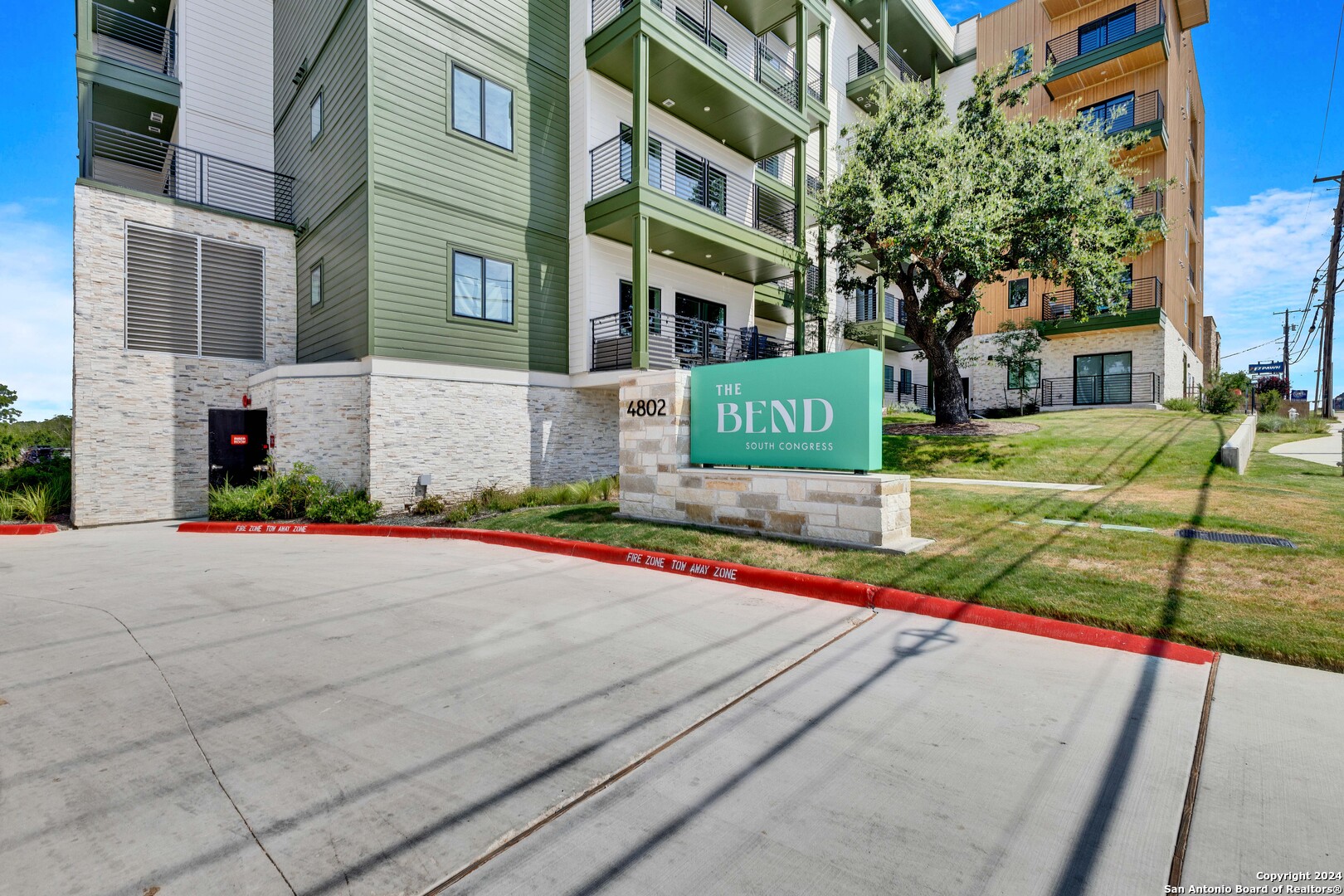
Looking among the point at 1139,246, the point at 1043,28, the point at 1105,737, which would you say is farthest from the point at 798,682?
the point at 1043,28

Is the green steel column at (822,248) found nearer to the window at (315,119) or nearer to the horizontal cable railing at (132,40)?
the window at (315,119)

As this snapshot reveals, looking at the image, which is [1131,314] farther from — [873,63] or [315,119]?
[315,119]

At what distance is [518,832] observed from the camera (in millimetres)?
2654

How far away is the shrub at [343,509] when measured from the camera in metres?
11.8

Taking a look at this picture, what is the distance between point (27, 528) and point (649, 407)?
12660mm

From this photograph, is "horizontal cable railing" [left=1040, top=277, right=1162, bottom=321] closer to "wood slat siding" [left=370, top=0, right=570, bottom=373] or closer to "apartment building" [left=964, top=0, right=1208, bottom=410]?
"apartment building" [left=964, top=0, right=1208, bottom=410]

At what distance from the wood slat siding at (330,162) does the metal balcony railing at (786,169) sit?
12.9 meters

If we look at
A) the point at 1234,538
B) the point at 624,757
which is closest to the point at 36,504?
the point at 624,757

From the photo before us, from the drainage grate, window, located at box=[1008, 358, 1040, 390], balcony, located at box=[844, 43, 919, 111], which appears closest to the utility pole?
window, located at box=[1008, 358, 1040, 390]

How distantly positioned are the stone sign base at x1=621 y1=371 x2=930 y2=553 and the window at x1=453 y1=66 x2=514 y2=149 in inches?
324

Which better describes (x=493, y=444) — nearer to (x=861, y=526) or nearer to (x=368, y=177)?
(x=368, y=177)

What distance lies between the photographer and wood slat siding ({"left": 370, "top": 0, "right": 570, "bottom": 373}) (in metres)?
12.6

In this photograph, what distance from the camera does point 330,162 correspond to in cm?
1392

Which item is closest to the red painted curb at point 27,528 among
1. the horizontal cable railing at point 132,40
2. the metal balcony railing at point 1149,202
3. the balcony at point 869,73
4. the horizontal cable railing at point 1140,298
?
the horizontal cable railing at point 132,40
